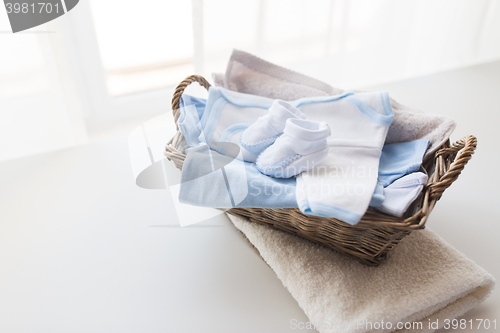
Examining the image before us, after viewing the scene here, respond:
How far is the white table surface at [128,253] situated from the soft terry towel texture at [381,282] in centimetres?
4

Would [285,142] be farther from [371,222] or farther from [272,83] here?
[272,83]

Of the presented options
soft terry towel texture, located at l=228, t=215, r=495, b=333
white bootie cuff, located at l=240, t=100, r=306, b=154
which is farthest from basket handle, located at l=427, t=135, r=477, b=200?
white bootie cuff, located at l=240, t=100, r=306, b=154

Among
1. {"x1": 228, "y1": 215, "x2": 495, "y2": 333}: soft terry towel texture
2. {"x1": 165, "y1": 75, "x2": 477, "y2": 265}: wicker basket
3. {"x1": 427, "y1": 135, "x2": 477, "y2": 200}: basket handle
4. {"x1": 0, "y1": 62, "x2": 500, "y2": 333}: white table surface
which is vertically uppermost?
{"x1": 427, "y1": 135, "x2": 477, "y2": 200}: basket handle

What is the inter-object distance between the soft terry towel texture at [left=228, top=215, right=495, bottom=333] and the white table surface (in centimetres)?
4

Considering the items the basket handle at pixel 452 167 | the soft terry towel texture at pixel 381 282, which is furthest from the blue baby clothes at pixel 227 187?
the basket handle at pixel 452 167

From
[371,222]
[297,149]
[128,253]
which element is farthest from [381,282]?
[128,253]

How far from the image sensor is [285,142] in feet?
2.06

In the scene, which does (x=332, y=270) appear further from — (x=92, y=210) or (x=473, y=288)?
(x=92, y=210)

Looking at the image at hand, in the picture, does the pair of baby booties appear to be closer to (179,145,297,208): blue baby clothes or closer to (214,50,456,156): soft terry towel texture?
(179,145,297,208): blue baby clothes

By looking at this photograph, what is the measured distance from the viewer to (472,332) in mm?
541

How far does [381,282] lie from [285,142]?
28 cm

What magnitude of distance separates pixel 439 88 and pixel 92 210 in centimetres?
119

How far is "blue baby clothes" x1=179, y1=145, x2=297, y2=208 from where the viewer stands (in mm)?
572

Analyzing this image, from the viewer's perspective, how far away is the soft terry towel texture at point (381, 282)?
526 millimetres
